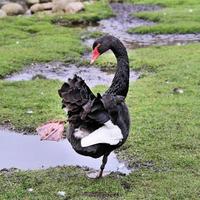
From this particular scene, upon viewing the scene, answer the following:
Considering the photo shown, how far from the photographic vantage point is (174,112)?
11.6 meters

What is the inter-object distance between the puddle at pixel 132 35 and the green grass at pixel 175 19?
431 millimetres

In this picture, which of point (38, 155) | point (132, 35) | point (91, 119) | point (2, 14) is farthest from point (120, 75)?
point (2, 14)

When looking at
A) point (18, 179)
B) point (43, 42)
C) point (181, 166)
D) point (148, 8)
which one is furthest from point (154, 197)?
point (148, 8)

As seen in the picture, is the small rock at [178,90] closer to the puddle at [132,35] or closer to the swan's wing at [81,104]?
the swan's wing at [81,104]

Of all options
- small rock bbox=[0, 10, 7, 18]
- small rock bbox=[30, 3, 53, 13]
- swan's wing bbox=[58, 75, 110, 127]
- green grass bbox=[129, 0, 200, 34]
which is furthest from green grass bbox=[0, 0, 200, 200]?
small rock bbox=[30, 3, 53, 13]

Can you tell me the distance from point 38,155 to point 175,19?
16191 millimetres

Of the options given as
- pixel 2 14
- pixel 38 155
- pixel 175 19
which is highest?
pixel 38 155

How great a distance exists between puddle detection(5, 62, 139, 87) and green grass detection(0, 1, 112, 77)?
0.38 m

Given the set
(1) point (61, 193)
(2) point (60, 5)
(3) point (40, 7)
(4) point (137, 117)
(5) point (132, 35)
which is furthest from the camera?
(3) point (40, 7)

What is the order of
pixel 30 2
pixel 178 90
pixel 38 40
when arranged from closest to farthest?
1. pixel 178 90
2. pixel 38 40
3. pixel 30 2

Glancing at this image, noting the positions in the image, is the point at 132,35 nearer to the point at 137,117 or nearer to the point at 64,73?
the point at 64,73

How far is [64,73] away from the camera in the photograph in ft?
52.5

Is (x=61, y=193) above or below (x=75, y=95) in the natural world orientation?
below

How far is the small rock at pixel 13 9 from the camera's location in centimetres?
2864
